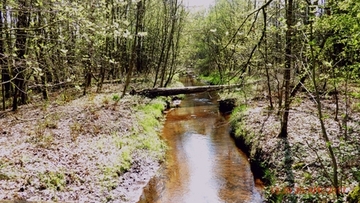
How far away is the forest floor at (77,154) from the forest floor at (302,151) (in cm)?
393

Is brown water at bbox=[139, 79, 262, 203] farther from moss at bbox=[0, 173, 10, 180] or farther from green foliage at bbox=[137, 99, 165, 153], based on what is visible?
moss at bbox=[0, 173, 10, 180]

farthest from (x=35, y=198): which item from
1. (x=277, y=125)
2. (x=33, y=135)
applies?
(x=277, y=125)

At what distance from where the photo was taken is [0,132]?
11.3 metres

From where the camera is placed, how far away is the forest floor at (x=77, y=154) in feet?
25.5

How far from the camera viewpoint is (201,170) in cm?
1118

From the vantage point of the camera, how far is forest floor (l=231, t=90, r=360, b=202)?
754 cm

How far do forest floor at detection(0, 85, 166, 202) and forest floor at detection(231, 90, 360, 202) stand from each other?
3927 millimetres

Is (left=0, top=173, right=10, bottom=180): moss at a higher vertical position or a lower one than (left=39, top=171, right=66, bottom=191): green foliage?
higher

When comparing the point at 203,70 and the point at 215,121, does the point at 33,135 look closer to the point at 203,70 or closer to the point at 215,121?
the point at 215,121

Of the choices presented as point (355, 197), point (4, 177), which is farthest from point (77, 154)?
point (355, 197)

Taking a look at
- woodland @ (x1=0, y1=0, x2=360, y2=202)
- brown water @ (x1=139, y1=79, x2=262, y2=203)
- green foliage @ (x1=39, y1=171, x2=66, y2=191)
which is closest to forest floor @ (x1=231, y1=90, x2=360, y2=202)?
woodland @ (x1=0, y1=0, x2=360, y2=202)

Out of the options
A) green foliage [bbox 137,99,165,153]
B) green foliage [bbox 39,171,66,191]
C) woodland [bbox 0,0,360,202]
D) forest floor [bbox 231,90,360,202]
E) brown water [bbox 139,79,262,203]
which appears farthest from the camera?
green foliage [bbox 137,99,165,153]

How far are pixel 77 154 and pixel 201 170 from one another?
434cm

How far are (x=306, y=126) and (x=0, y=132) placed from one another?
11740 millimetres
